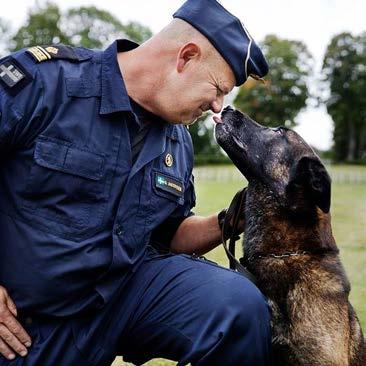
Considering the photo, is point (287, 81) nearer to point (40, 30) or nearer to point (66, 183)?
point (40, 30)

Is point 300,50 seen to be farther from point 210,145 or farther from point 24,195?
point 24,195

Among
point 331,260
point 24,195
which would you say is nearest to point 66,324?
point 24,195

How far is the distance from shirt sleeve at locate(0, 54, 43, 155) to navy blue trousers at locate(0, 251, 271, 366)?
0.75 meters

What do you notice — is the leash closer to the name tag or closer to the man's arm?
the man's arm

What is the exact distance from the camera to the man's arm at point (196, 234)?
301 centimetres

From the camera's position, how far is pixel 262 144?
10.7 ft

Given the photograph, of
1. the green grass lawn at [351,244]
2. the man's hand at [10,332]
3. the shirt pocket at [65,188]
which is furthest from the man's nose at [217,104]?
the green grass lawn at [351,244]

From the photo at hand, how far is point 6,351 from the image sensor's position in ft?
7.73

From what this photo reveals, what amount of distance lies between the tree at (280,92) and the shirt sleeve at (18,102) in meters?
50.6

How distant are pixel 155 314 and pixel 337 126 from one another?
52.6 metres

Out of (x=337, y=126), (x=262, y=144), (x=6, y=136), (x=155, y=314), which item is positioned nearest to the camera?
(x=6, y=136)

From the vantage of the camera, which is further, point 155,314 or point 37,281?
point 155,314

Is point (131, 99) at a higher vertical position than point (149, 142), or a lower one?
higher

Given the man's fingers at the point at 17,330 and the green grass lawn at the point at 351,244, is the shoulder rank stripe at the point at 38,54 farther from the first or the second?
the green grass lawn at the point at 351,244
